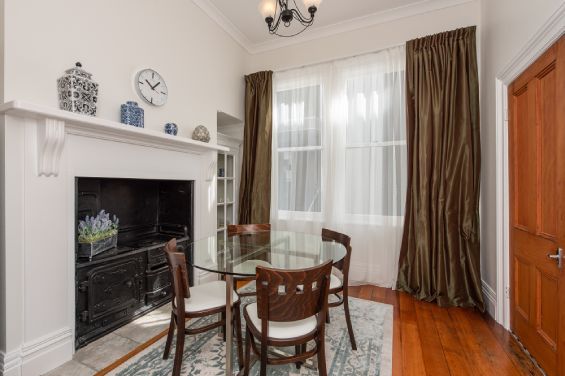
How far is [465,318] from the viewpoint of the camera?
2.41 metres

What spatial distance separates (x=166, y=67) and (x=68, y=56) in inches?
34.8

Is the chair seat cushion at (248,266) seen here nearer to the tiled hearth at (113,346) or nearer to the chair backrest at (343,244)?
the chair backrest at (343,244)

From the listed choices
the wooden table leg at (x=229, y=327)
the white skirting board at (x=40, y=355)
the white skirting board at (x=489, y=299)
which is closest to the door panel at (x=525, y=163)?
the white skirting board at (x=489, y=299)

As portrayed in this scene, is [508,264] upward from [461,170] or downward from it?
downward

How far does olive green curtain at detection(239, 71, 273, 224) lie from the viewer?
3.63 meters

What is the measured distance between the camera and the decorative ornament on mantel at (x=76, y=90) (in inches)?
70.7

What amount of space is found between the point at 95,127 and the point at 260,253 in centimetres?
155

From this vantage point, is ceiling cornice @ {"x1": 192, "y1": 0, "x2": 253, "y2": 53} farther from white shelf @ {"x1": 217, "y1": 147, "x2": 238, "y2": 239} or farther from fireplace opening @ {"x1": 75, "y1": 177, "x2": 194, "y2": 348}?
fireplace opening @ {"x1": 75, "y1": 177, "x2": 194, "y2": 348}

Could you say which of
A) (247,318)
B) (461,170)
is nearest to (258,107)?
(461,170)

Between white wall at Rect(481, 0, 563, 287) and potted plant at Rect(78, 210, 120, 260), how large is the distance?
343 cm

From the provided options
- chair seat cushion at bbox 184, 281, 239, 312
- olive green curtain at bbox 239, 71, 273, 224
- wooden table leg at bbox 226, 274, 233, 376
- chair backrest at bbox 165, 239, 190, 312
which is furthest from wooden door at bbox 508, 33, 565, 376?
olive green curtain at bbox 239, 71, 273, 224

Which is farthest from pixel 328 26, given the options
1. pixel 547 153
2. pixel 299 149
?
pixel 547 153

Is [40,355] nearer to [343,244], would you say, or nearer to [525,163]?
[343,244]

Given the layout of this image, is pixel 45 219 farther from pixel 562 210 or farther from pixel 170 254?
pixel 562 210
